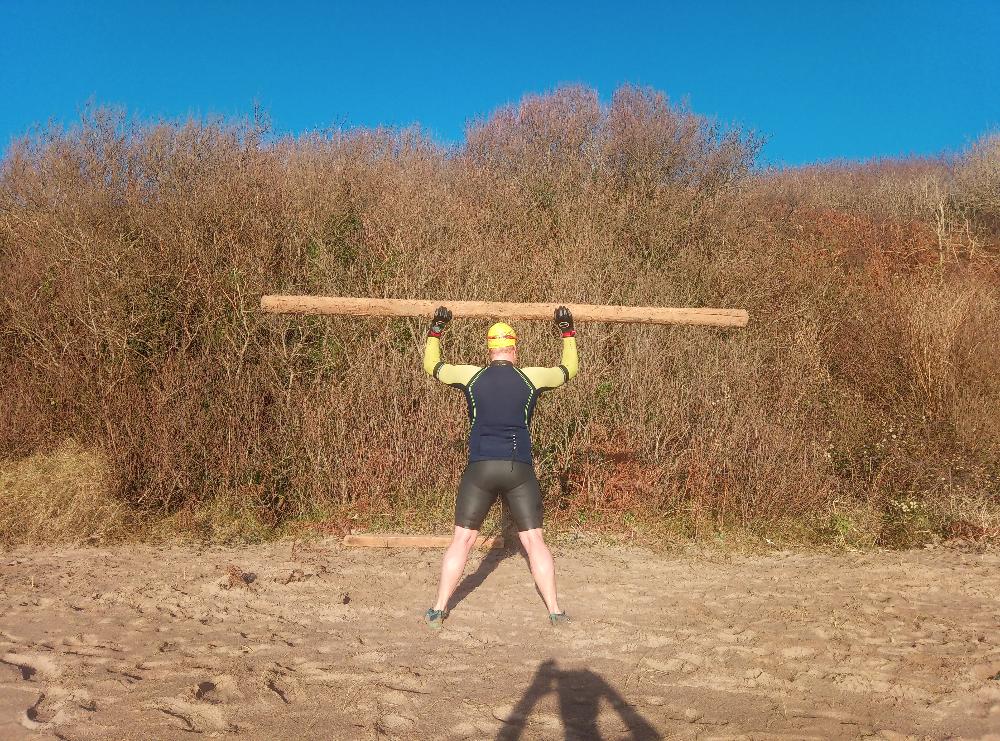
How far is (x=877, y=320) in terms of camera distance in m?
12.3

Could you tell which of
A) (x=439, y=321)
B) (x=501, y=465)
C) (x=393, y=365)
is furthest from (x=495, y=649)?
(x=393, y=365)

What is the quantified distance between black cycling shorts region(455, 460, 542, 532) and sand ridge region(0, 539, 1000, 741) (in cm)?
94

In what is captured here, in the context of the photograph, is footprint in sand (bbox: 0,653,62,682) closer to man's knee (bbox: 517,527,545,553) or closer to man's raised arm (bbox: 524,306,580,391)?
man's knee (bbox: 517,527,545,553)

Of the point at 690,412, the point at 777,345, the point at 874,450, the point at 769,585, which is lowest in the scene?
the point at 769,585

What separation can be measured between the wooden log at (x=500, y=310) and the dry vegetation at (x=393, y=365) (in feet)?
11.0

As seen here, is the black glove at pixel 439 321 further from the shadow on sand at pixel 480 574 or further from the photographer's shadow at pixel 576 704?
the photographer's shadow at pixel 576 704

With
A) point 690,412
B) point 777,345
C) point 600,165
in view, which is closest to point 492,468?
point 690,412

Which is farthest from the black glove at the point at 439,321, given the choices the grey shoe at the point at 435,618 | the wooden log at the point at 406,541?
the wooden log at the point at 406,541

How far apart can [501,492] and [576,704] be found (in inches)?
59.2

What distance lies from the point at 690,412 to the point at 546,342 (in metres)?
2.27

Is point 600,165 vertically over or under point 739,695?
over

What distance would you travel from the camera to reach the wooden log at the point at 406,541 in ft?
26.3

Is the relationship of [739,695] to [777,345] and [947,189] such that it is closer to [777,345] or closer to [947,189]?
[777,345]

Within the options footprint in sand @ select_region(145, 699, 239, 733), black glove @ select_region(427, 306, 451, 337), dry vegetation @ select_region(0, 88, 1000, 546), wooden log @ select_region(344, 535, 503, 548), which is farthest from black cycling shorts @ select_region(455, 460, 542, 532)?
dry vegetation @ select_region(0, 88, 1000, 546)
